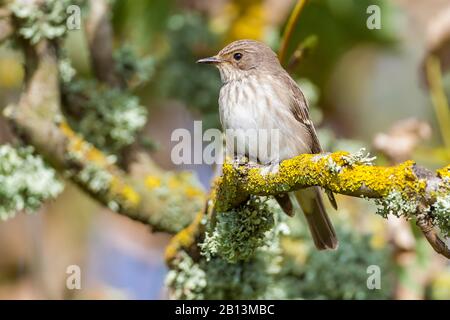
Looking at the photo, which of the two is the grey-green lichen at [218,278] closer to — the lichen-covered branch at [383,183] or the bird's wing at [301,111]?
the bird's wing at [301,111]

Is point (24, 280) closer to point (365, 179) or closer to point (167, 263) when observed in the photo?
point (167, 263)

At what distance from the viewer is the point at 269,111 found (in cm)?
450

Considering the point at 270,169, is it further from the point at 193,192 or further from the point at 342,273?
the point at 342,273

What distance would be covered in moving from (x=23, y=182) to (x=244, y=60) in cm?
142

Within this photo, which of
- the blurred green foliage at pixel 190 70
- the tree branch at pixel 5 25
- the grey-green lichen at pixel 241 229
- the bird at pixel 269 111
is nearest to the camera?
the grey-green lichen at pixel 241 229

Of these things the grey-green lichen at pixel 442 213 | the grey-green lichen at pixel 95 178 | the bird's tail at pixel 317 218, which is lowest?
the grey-green lichen at pixel 442 213

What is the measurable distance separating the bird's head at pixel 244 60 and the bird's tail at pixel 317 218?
0.74 metres

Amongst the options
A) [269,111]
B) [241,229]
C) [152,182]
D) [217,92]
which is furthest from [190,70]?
[241,229]

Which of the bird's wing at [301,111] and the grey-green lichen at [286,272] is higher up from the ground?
the bird's wing at [301,111]

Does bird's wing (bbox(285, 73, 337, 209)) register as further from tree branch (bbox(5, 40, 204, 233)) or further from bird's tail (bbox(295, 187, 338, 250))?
tree branch (bbox(5, 40, 204, 233))

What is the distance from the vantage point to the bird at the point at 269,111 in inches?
175

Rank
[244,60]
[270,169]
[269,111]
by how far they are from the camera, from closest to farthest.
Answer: [270,169], [269,111], [244,60]

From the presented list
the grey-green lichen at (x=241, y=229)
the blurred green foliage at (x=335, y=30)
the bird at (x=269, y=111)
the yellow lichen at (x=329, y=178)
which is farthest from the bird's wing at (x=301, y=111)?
the blurred green foliage at (x=335, y=30)

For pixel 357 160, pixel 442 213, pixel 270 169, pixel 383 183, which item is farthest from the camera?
pixel 270 169
